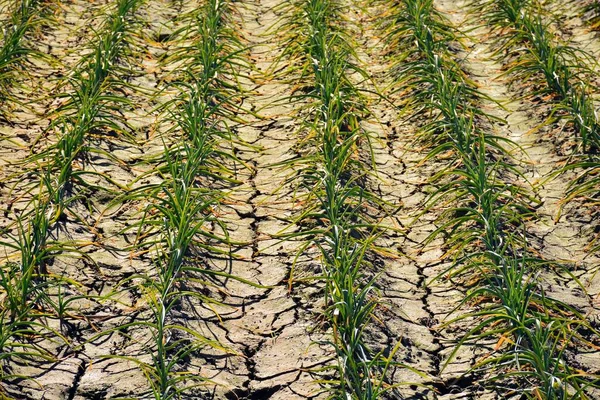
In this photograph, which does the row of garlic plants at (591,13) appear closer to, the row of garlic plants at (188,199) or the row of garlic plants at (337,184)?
the row of garlic plants at (337,184)

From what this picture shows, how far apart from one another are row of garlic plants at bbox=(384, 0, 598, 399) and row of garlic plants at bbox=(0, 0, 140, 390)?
1.68m

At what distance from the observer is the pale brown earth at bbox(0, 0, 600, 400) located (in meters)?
3.72

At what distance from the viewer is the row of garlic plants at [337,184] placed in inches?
143

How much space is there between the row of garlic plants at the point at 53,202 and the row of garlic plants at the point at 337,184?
43.0 inches

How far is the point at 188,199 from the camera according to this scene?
4504 millimetres

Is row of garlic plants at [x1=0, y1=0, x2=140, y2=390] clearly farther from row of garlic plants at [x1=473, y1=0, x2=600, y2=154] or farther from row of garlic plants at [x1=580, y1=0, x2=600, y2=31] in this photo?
row of garlic plants at [x1=580, y1=0, x2=600, y2=31]

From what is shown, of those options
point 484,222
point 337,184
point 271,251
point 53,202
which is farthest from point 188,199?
point 484,222

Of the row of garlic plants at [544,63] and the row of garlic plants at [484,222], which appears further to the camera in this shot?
the row of garlic plants at [544,63]

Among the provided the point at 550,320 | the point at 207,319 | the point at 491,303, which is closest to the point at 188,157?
the point at 207,319

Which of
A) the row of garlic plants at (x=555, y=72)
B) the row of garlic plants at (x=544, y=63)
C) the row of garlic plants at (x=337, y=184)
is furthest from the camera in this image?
the row of garlic plants at (x=544, y=63)

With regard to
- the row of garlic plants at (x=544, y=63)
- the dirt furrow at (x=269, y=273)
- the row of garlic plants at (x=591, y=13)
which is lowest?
the dirt furrow at (x=269, y=273)

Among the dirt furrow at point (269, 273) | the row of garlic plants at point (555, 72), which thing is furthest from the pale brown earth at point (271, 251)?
the row of garlic plants at point (555, 72)

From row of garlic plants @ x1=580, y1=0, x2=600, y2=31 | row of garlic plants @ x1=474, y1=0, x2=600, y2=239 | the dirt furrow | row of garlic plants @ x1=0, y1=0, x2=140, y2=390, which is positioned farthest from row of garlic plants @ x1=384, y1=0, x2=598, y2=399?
row of garlic plants @ x1=0, y1=0, x2=140, y2=390

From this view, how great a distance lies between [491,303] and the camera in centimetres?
405
